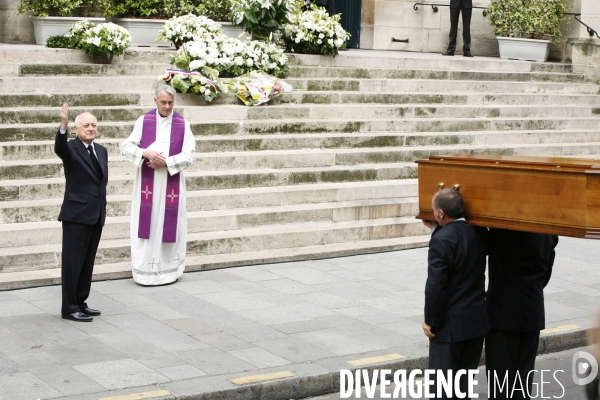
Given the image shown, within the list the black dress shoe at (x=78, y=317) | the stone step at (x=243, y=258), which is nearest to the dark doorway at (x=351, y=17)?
the stone step at (x=243, y=258)

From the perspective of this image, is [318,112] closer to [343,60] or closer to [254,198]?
[343,60]

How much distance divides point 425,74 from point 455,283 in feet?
36.2

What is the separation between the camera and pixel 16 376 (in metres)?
6.92

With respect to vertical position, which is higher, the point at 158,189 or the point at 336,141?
the point at 336,141

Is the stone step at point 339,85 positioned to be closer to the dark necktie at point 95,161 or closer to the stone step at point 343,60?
the stone step at point 343,60

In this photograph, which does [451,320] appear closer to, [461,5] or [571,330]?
[571,330]

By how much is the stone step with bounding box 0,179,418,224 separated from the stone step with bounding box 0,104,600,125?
1.61m

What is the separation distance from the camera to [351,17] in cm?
2077

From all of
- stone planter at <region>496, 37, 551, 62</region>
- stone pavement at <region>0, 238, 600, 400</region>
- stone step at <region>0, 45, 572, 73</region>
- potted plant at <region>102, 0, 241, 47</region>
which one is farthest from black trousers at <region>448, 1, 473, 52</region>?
stone pavement at <region>0, 238, 600, 400</region>

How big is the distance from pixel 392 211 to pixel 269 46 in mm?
3755

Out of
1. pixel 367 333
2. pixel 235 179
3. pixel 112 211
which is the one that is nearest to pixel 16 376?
pixel 367 333

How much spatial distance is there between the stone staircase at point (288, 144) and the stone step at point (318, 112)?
2 cm

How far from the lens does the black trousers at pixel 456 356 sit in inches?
235

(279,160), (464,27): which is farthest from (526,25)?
(279,160)
